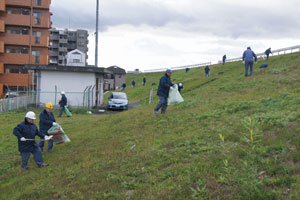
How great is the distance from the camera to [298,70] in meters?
16.5

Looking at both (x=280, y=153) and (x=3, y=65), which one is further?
(x=3, y=65)

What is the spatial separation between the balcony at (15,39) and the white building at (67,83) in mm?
16616

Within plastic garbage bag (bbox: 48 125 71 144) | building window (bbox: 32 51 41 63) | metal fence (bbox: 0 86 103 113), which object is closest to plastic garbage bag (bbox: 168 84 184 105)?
plastic garbage bag (bbox: 48 125 71 144)

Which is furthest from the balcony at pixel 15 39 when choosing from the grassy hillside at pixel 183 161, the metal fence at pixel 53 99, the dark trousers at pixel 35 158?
the dark trousers at pixel 35 158

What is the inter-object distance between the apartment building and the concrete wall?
184 ft

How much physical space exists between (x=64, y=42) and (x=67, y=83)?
60322 mm

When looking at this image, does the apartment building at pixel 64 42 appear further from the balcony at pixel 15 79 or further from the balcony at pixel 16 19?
the balcony at pixel 15 79

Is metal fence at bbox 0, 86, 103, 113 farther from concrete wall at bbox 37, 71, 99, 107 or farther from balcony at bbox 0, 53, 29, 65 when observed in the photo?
balcony at bbox 0, 53, 29, 65

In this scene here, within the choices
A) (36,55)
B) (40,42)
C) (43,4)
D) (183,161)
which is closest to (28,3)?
(43,4)

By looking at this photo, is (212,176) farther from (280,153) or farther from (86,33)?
(86,33)

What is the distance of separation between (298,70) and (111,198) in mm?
14924

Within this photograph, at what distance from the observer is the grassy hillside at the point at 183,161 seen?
14.2 feet

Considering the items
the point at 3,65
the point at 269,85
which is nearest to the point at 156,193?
the point at 269,85

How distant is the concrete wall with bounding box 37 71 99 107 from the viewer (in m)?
24.2
